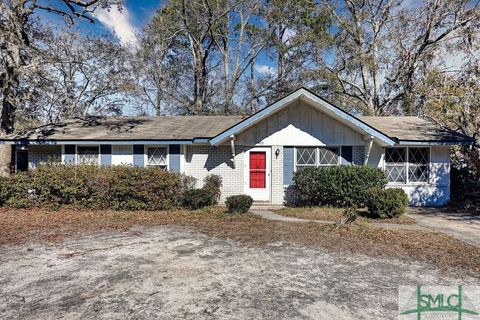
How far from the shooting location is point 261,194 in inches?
536

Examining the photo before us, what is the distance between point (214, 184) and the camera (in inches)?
520

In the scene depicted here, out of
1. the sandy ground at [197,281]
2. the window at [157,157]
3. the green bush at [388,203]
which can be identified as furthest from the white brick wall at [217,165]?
the sandy ground at [197,281]

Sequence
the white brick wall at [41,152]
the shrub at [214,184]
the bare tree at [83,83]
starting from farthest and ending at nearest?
the bare tree at [83,83] < the white brick wall at [41,152] < the shrub at [214,184]

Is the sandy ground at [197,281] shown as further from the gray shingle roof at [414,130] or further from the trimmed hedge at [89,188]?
the gray shingle roof at [414,130]

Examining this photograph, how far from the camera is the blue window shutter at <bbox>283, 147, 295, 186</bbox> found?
13.4 metres

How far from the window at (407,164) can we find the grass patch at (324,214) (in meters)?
3.20

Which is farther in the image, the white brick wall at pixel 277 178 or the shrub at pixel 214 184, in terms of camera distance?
the white brick wall at pixel 277 178

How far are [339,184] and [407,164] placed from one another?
13.0 ft

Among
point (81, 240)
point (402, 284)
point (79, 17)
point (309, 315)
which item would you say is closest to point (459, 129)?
point (402, 284)

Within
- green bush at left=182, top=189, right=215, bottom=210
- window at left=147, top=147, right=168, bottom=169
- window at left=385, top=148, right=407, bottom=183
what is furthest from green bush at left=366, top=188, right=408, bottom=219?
window at left=147, top=147, right=168, bottom=169

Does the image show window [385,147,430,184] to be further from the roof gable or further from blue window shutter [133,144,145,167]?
blue window shutter [133,144,145,167]

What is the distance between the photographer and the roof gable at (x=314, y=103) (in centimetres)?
1215

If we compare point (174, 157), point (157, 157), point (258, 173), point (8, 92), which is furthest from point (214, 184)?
point (8, 92)

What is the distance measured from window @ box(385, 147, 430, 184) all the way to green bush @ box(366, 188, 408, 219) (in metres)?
3.50
